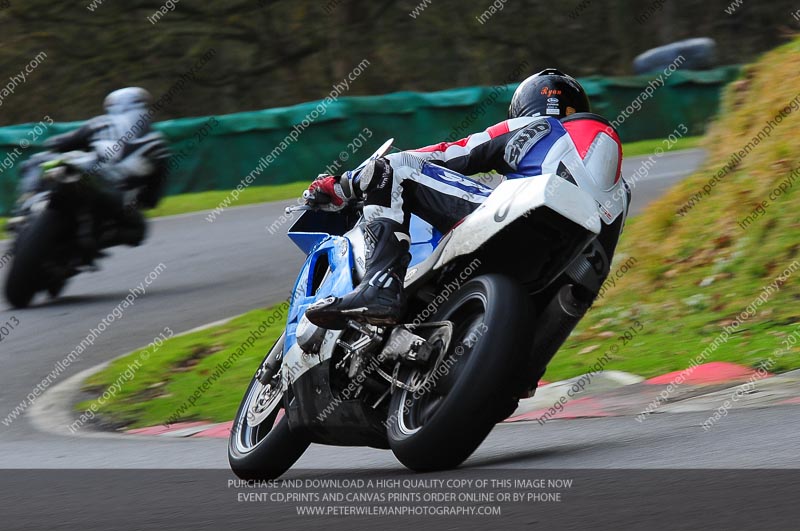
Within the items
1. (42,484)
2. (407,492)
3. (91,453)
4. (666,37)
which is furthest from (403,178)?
(666,37)

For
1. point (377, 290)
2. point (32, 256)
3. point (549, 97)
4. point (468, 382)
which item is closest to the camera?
point (468, 382)

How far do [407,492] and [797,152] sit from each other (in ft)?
18.8

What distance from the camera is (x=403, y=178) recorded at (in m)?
5.48

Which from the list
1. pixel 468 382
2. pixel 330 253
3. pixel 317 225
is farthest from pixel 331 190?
pixel 468 382

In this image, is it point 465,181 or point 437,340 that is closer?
point 437,340

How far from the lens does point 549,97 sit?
564 cm

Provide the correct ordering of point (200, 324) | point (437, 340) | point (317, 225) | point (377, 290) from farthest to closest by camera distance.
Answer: point (200, 324), point (317, 225), point (377, 290), point (437, 340)

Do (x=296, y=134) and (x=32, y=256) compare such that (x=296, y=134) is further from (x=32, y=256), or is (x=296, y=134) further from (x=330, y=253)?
(x=330, y=253)

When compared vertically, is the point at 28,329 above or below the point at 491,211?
below

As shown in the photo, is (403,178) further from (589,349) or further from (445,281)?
(589,349)

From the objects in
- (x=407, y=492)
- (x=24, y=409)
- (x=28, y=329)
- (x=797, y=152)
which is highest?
(x=407, y=492)

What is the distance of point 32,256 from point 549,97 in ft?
23.1

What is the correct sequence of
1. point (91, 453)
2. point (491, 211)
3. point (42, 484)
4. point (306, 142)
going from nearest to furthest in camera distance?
point (491, 211)
point (42, 484)
point (91, 453)
point (306, 142)

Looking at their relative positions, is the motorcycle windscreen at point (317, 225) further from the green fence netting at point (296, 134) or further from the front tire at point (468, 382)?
the green fence netting at point (296, 134)
